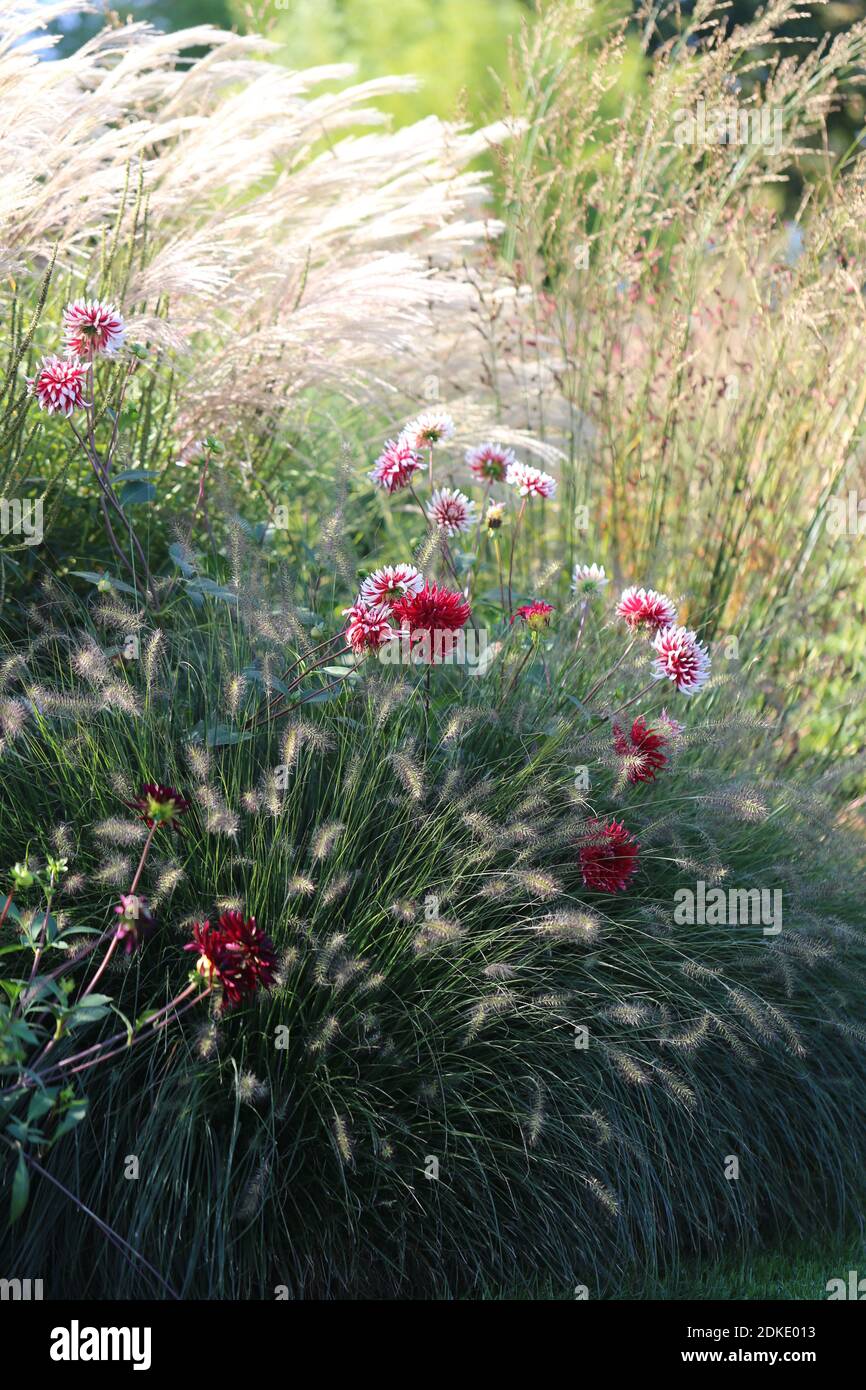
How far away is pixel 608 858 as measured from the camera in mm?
2854

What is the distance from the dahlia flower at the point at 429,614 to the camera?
283 cm

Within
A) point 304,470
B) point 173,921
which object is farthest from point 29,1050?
point 304,470

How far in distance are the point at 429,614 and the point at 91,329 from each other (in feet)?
3.46

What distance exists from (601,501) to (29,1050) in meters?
3.23

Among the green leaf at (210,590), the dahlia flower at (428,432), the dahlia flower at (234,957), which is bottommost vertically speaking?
the dahlia flower at (234,957)

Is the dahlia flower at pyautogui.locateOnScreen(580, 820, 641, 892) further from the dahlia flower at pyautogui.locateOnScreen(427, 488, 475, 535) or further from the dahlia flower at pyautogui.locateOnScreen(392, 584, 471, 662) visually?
the dahlia flower at pyautogui.locateOnScreen(427, 488, 475, 535)

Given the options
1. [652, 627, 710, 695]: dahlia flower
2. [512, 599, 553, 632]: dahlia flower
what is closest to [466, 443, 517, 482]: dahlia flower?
[512, 599, 553, 632]: dahlia flower

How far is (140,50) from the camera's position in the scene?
4.16 m

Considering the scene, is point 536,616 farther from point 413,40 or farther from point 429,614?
point 413,40

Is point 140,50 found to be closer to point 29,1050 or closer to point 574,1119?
point 29,1050

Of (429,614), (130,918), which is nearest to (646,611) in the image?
(429,614)

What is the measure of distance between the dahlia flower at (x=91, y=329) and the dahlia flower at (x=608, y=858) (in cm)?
155

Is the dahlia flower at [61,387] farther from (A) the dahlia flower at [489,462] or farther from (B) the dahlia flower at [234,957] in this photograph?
(B) the dahlia flower at [234,957]

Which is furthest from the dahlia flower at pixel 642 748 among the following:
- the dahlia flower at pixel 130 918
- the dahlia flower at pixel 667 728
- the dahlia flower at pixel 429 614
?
the dahlia flower at pixel 130 918
